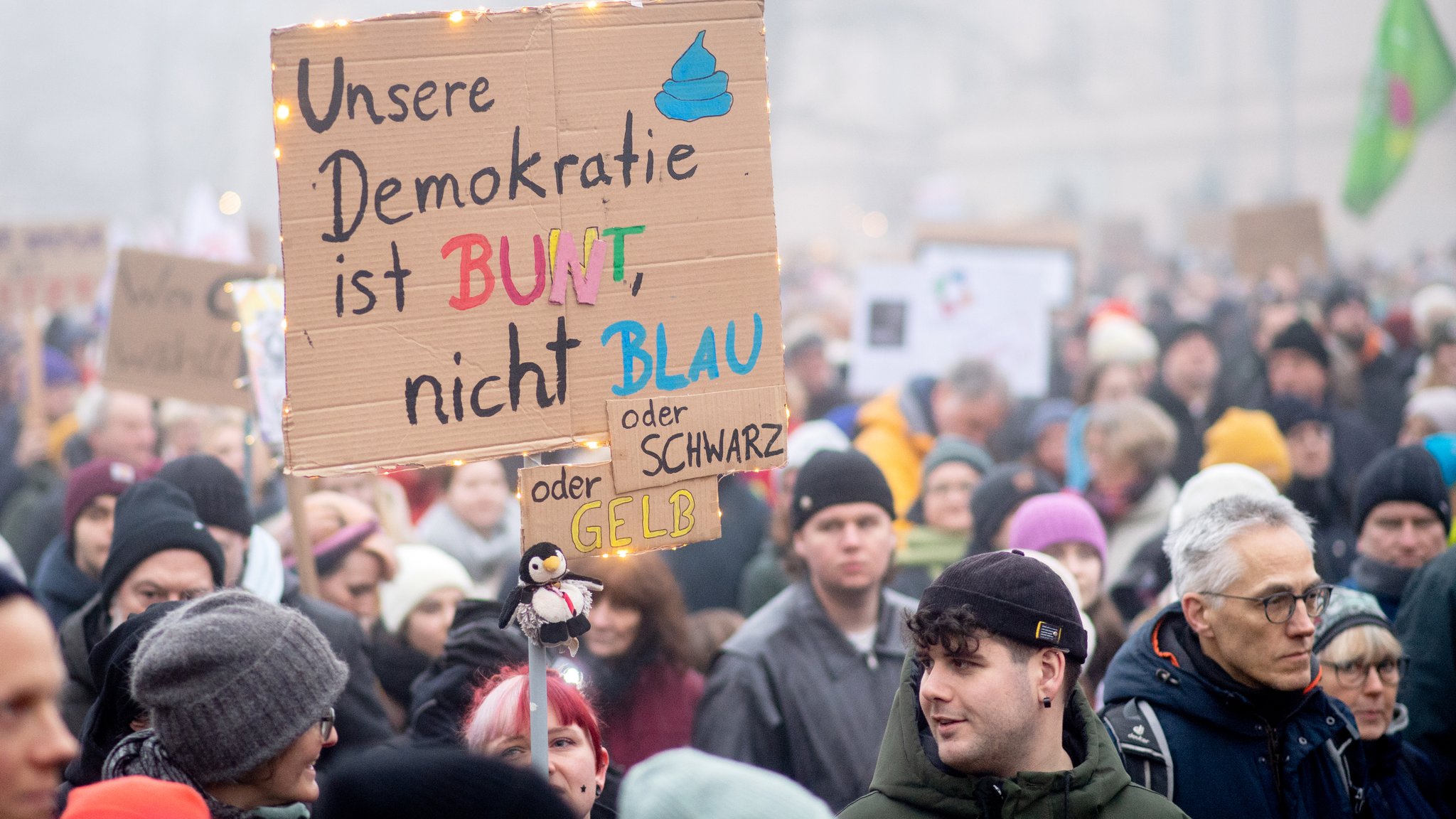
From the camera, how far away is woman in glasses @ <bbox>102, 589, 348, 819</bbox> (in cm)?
244

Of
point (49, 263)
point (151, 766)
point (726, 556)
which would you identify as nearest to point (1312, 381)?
point (726, 556)

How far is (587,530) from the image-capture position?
2.78 metres

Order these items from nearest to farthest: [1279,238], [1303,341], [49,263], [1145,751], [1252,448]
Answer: [1145,751], [1252,448], [1303,341], [49,263], [1279,238]

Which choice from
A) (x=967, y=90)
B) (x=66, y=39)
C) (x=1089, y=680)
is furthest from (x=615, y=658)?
(x=66, y=39)

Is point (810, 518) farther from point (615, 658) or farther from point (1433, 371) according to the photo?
point (1433, 371)

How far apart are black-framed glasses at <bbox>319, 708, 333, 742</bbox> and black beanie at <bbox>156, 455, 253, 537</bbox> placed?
1662 millimetres

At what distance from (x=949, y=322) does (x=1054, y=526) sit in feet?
16.0

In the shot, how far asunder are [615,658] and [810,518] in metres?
0.78

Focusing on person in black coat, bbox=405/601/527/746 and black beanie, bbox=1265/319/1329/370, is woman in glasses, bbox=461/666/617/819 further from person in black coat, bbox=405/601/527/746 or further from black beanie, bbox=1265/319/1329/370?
black beanie, bbox=1265/319/1329/370

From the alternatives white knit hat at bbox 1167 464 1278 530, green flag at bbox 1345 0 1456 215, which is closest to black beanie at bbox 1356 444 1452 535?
white knit hat at bbox 1167 464 1278 530

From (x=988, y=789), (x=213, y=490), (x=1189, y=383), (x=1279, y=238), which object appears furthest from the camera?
(x=1279, y=238)

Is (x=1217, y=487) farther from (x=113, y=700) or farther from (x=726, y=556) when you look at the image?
(x=113, y=700)

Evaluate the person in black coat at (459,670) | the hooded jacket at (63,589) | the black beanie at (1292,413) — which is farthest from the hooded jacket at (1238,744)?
the black beanie at (1292,413)

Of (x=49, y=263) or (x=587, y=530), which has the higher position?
(x=49, y=263)
